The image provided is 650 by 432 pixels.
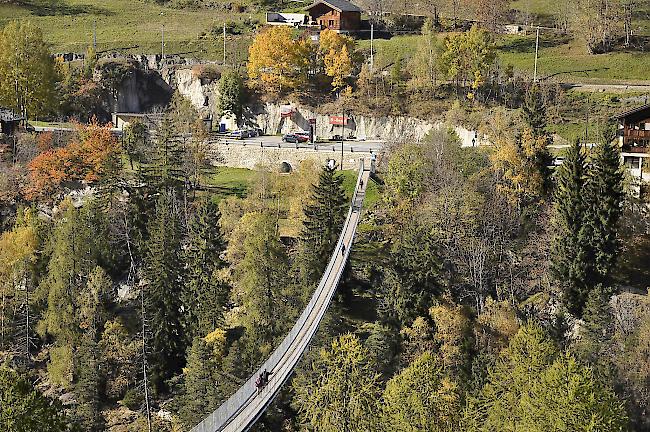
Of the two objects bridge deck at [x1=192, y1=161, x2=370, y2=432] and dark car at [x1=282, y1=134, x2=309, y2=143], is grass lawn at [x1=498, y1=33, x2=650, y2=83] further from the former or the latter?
bridge deck at [x1=192, y1=161, x2=370, y2=432]

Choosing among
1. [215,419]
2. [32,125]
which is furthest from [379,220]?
[32,125]

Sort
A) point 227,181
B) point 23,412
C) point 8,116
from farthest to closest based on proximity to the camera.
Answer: point 8,116 < point 227,181 < point 23,412

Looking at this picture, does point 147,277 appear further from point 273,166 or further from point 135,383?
point 273,166

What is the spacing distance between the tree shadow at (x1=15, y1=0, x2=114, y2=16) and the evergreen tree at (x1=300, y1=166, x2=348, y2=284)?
75.0 metres

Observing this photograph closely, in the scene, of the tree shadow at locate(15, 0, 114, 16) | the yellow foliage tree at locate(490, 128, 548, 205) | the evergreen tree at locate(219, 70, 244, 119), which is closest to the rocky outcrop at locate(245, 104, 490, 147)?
the evergreen tree at locate(219, 70, 244, 119)

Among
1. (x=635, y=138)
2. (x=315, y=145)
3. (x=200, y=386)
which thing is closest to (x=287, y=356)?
(x=200, y=386)

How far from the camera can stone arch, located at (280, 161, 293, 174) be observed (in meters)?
67.8

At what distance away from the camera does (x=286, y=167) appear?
2717 inches

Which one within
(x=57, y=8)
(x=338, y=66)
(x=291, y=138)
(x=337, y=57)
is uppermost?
(x=57, y=8)

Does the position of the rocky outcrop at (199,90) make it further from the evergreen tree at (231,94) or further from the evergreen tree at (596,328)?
the evergreen tree at (596,328)

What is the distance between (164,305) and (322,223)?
35.4 feet

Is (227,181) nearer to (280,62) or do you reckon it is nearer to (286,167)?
(286,167)

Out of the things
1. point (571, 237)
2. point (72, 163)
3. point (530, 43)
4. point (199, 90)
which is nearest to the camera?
point (571, 237)

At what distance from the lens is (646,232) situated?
171ft
